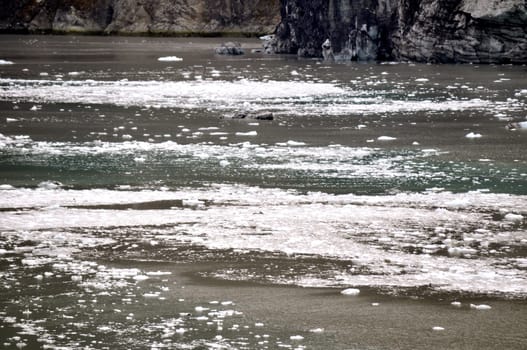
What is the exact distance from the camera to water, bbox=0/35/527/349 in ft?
27.5

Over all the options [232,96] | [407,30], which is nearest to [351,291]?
[232,96]

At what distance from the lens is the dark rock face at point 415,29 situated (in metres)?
48.4

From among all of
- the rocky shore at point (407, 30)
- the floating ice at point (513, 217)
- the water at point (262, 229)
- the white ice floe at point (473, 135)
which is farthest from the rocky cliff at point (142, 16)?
the floating ice at point (513, 217)

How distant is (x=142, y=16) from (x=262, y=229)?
3965 inches

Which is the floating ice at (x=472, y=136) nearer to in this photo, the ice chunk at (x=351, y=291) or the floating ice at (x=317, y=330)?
the ice chunk at (x=351, y=291)

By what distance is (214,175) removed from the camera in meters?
15.6

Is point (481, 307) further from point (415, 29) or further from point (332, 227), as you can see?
point (415, 29)

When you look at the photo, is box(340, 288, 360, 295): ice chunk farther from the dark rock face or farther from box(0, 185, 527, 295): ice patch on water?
the dark rock face

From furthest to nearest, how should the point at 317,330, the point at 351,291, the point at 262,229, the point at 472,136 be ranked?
the point at 472,136
the point at 262,229
the point at 351,291
the point at 317,330

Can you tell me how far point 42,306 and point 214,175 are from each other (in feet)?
22.8

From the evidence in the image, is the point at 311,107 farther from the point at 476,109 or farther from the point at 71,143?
the point at 71,143

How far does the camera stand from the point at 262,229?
39.0ft

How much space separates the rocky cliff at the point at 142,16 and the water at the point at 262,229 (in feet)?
269

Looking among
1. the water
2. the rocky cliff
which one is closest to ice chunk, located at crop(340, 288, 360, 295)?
the water
